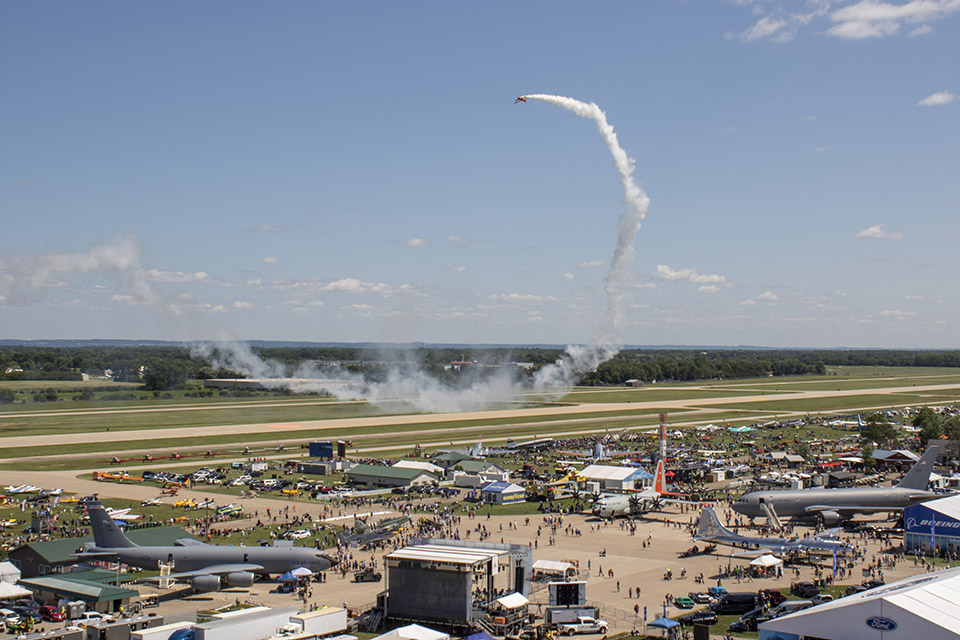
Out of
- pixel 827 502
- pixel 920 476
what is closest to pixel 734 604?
pixel 827 502

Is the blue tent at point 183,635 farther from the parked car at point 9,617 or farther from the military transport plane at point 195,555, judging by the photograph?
the military transport plane at point 195,555

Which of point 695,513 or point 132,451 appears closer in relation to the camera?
point 695,513

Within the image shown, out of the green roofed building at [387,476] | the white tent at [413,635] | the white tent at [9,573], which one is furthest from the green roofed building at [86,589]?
the green roofed building at [387,476]

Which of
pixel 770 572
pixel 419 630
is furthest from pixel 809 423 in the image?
pixel 419 630

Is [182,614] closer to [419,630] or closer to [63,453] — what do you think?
[419,630]

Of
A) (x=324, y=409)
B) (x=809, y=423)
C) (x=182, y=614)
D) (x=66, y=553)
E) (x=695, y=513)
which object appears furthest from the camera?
(x=324, y=409)

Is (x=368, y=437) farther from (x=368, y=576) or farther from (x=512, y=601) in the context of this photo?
(x=512, y=601)

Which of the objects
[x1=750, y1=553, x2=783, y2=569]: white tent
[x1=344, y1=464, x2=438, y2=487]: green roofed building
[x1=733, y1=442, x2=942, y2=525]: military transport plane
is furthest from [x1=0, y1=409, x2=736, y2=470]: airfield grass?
[x1=750, y1=553, x2=783, y2=569]: white tent
